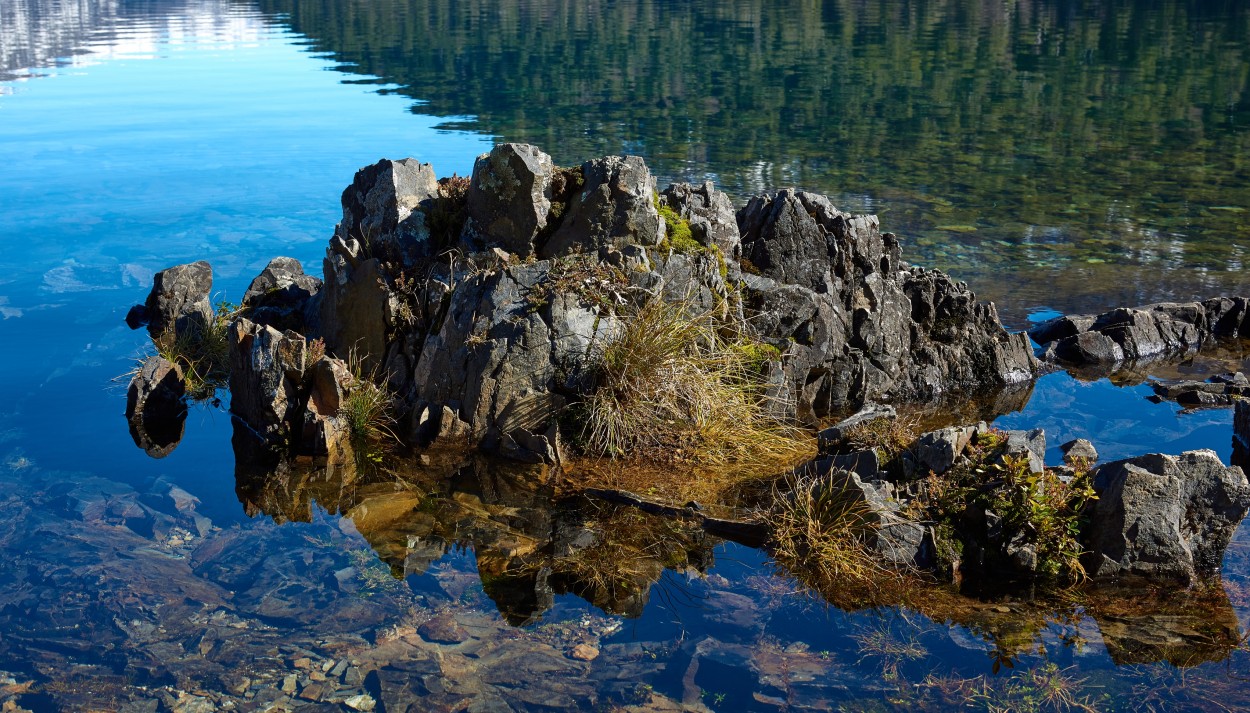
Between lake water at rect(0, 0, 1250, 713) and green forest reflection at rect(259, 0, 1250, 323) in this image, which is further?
green forest reflection at rect(259, 0, 1250, 323)

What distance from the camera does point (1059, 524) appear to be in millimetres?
9070

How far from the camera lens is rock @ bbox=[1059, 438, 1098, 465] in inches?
399

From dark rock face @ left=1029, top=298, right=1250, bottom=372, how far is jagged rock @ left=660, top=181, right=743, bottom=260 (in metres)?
5.40

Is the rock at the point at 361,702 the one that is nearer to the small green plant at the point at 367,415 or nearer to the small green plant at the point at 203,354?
the small green plant at the point at 367,415

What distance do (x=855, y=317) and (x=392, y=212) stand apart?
6.18 meters

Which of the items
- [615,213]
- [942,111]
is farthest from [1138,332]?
[942,111]

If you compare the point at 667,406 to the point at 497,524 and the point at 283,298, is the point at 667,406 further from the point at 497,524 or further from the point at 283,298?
the point at 283,298

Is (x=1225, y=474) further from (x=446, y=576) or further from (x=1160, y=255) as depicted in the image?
(x=1160, y=255)

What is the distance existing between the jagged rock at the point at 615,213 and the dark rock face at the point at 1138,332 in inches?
273

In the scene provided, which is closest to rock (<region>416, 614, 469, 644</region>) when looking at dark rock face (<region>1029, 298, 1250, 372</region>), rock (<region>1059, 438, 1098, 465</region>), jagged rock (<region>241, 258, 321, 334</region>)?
rock (<region>1059, 438, 1098, 465</region>)

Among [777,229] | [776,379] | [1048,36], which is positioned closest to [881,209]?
[777,229]

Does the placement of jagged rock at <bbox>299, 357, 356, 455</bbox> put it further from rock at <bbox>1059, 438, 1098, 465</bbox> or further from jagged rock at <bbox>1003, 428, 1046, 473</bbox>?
rock at <bbox>1059, 438, 1098, 465</bbox>

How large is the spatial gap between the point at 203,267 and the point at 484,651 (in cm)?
1161

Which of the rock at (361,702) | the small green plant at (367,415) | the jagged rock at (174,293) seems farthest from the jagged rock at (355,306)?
the rock at (361,702)
